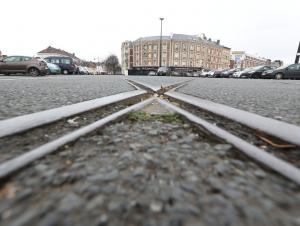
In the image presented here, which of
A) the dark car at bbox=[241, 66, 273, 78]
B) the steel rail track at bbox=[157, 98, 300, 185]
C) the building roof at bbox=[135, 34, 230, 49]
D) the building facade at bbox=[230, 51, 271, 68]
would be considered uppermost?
the building roof at bbox=[135, 34, 230, 49]

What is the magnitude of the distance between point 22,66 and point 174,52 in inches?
2828

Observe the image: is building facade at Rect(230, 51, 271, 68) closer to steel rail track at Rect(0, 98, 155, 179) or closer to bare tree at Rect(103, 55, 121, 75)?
bare tree at Rect(103, 55, 121, 75)

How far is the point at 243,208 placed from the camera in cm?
72

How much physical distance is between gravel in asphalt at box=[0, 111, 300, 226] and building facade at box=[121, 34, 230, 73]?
8116 centimetres

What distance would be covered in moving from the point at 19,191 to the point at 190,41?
3482 inches

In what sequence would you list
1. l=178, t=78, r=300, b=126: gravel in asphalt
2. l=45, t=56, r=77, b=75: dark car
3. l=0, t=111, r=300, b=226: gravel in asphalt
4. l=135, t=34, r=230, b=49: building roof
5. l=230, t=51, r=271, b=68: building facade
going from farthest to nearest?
l=230, t=51, r=271, b=68: building facade, l=135, t=34, r=230, b=49: building roof, l=45, t=56, r=77, b=75: dark car, l=178, t=78, r=300, b=126: gravel in asphalt, l=0, t=111, r=300, b=226: gravel in asphalt

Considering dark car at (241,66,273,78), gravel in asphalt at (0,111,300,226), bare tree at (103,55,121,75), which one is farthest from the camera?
bare tree at (103,55,121,75)

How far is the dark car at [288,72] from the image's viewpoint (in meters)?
19.7

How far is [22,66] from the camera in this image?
1620 cm

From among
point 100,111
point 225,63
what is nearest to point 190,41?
point 225,63

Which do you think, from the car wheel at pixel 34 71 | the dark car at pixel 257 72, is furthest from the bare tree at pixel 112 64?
the car wheel at pixel 34 71

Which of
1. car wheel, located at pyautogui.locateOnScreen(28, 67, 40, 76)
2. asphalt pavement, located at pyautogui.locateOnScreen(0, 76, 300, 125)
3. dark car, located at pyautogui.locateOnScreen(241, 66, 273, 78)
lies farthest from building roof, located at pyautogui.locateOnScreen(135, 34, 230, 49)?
asphalt pavement, located at pyautogui.locateOnScreen(0, 76, 300, 125)

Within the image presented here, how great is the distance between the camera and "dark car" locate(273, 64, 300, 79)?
19719 millimetres

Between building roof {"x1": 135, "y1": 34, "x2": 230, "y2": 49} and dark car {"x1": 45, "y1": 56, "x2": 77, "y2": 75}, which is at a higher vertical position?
building roof {"x1": 135, "y1": 34, "x2": 230, "y2": 49}
